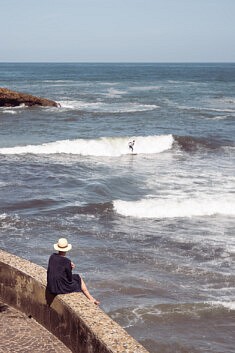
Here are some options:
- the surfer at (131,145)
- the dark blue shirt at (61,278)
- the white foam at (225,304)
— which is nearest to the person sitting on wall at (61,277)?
the dark blue shirt at (61,278)

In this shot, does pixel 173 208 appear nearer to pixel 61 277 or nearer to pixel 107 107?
pixel 61 277

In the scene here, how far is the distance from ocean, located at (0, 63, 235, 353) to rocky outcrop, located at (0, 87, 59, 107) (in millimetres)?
12464

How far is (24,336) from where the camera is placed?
243 inches

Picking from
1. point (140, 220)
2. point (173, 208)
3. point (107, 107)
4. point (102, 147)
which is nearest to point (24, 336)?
point (140, 220)

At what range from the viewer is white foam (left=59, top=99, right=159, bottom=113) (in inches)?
1800

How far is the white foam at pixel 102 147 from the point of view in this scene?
27203 mm

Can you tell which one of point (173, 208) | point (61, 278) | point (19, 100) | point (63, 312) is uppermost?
point (61, 278)

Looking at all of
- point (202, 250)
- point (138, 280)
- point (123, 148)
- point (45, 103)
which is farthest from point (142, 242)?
point (45, 103)

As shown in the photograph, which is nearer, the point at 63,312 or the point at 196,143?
the point at 63,312

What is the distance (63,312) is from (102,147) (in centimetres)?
2319

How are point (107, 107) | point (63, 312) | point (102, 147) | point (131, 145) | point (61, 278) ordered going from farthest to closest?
1. point (107, 107)
2. point (102, 147)
3. point (131, 145)
4. point (61, 278)
5. point (63, 312)

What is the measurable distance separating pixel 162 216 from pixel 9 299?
8.73m

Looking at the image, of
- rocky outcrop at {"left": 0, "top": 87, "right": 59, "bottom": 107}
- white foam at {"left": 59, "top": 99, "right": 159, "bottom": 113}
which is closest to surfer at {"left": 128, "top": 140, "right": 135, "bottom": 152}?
white foam at {"left": 59, "top": 99, "right": 159, "bottom": 113}

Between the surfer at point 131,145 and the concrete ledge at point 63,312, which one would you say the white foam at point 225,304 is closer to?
the concrete ledge at point 63,312
